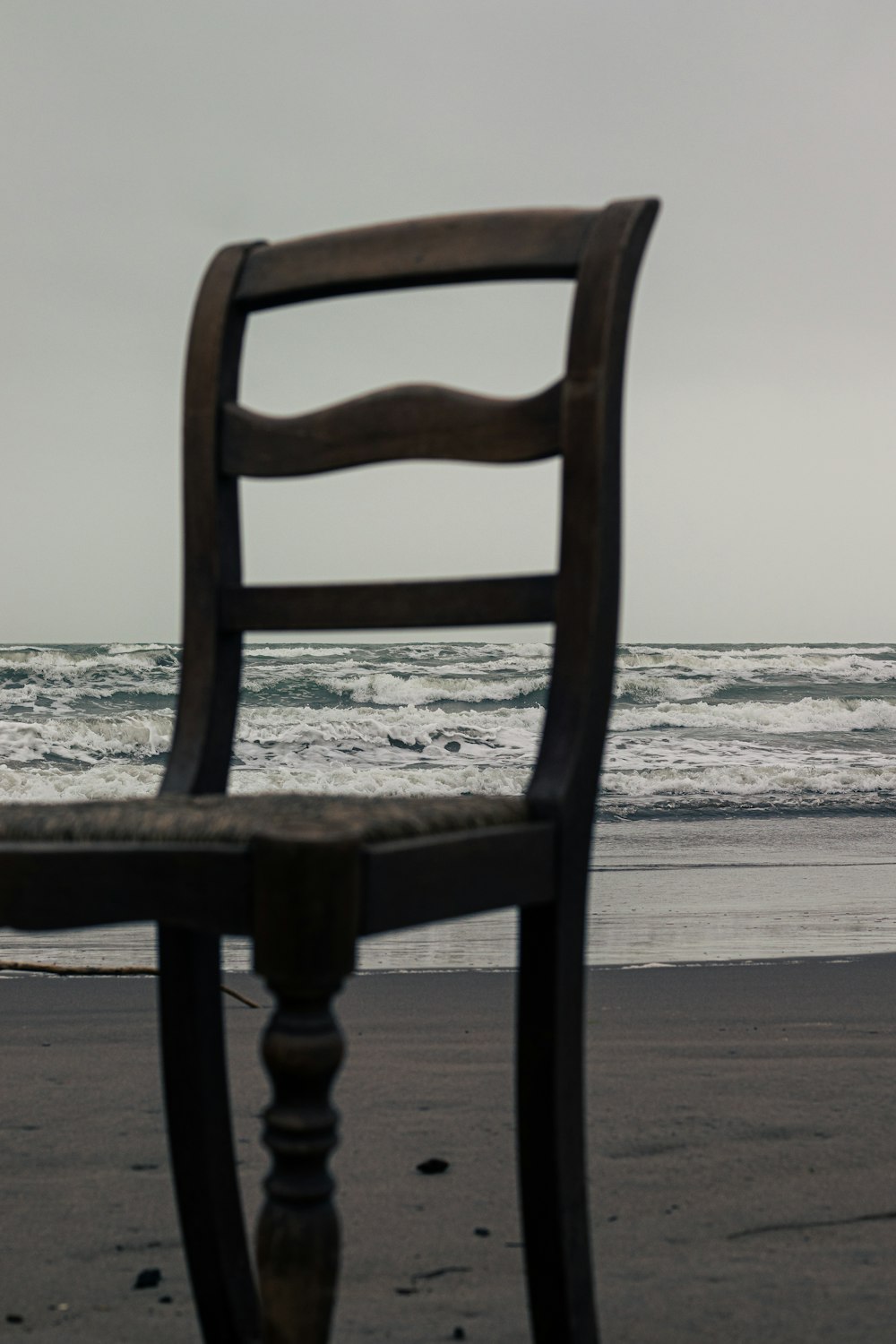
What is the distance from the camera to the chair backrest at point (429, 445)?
44.9 inches

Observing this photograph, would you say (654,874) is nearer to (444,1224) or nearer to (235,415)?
(444,1224)

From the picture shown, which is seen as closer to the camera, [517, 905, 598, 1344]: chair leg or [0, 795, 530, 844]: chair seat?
[0, 795, 530, 844]: chair seat

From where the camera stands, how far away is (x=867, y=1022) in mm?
2588

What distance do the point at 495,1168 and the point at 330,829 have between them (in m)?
1.06

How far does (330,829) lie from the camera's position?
878 mm

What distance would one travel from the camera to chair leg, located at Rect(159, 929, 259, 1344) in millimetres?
1213

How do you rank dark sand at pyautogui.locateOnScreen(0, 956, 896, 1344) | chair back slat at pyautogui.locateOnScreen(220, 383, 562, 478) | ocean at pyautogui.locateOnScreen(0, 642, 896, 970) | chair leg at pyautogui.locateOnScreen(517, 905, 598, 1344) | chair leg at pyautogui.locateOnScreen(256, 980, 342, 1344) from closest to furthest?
chair leg at pyautogui.locateOnScreen(256, 980, 342, 1344), chair leg at pyautogui.locateOnScreen(517, 905, 598, 1344), chair back slat at pyautogui.locateOnScreen(220, 383, 562, 478), dark sand at pyautogui.locateOnScreen(0, 956, 896, 1344), ocean at pyautogui.locateOnScreen(0, 642, 896, 970)

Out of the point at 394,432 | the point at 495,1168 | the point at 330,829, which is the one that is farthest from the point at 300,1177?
the point at 495,1168

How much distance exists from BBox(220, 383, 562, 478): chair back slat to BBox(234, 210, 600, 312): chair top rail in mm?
111

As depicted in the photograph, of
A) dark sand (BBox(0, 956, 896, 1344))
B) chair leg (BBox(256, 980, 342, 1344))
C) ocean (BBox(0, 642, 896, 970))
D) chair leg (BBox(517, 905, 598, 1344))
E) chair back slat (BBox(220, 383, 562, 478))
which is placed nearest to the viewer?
chair leg (BBox(256, 980, 342, 1344))

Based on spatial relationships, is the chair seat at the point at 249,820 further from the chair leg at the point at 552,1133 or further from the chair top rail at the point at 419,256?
the chair top rail at the point at 419,256

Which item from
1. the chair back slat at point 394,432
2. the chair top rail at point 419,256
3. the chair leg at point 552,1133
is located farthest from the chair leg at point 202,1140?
the chair top rail at point 419,256

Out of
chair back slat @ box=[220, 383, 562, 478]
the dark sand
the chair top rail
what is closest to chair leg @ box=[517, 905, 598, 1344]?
the dark sand

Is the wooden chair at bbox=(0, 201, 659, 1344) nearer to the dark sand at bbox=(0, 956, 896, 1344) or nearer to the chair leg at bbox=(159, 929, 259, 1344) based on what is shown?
the chair leg at bbox=(159, 929, 259, 1344)
